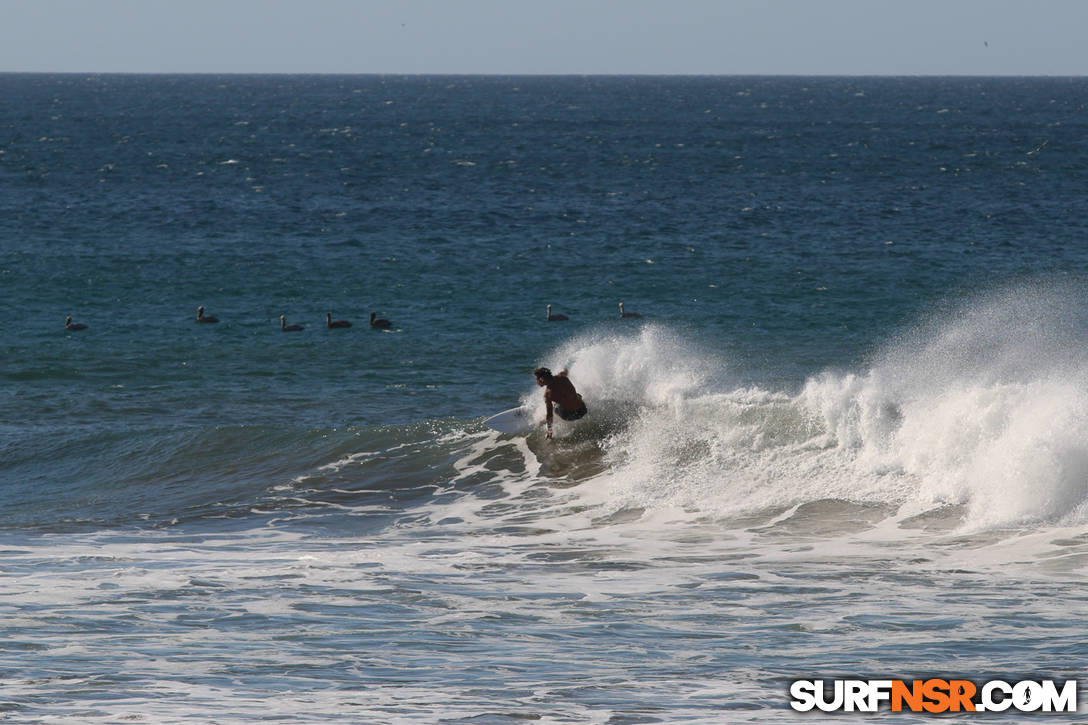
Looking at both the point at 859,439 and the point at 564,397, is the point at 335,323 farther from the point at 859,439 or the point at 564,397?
the point at 859,439

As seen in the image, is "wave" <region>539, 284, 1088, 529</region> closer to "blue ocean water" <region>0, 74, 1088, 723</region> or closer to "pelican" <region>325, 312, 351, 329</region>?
Result: "blue ocean water" <region>0, 74, 1088, 723</region>

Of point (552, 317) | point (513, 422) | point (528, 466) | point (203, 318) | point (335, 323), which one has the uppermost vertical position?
point (203, 318)

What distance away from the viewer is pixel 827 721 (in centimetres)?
912

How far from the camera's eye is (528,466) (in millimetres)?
19578

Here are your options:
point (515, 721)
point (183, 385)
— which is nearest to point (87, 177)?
point (183, 385)

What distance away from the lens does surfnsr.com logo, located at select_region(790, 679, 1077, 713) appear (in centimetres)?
931

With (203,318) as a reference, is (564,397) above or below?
below

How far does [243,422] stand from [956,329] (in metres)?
16.2

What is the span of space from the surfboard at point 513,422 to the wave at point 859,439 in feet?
3.23

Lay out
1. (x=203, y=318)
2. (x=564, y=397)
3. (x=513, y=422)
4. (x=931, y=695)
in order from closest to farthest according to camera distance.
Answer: (x=931, y=695) < (x=564, y=397) < (x=513, y=422) < (x=203, y=318)

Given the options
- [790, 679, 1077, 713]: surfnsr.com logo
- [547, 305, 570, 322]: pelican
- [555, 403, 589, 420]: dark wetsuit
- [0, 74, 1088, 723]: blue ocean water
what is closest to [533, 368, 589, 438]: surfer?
[555, 403, 589, 420]: dark wetsuit

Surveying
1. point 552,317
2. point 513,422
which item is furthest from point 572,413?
point 552,317

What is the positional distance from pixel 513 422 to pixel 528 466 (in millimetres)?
1563

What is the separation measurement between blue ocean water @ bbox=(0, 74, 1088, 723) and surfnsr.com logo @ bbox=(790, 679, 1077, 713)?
0.23 m
